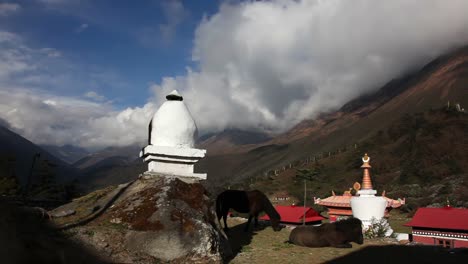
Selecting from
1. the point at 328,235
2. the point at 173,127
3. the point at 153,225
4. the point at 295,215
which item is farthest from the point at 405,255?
the point at 295,215

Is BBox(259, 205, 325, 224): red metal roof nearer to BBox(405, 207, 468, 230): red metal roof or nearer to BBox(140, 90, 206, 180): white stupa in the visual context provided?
BBox(405, 207, 468, 230): red metal roof

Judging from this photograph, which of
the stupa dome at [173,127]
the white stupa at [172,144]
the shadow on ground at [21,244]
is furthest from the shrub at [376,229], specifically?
the shadow on ground at [21,244]

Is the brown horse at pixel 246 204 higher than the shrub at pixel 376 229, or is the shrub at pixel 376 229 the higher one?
the brown horse at pixel 246 204

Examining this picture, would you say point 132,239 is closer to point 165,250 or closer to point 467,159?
point 165,250

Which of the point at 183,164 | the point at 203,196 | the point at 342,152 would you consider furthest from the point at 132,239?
the point at 342,152

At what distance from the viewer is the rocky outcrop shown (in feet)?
22.7

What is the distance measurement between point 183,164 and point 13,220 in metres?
5.70

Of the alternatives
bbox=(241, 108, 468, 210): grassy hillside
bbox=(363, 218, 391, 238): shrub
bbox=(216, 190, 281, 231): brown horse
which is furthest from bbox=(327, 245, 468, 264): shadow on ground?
bbox=(241, 108, 468, 210): grassy hillside

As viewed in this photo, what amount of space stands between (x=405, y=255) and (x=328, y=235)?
6.80 feet

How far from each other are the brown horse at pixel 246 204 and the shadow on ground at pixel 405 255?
3.45 metres

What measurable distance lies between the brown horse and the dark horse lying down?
2.02 metres

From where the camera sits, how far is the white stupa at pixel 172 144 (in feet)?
32.2

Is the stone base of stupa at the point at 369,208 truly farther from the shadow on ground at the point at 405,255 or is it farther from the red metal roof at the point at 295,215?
the shadow on ground at the point at 405,255

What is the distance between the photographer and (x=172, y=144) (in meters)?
10.1
